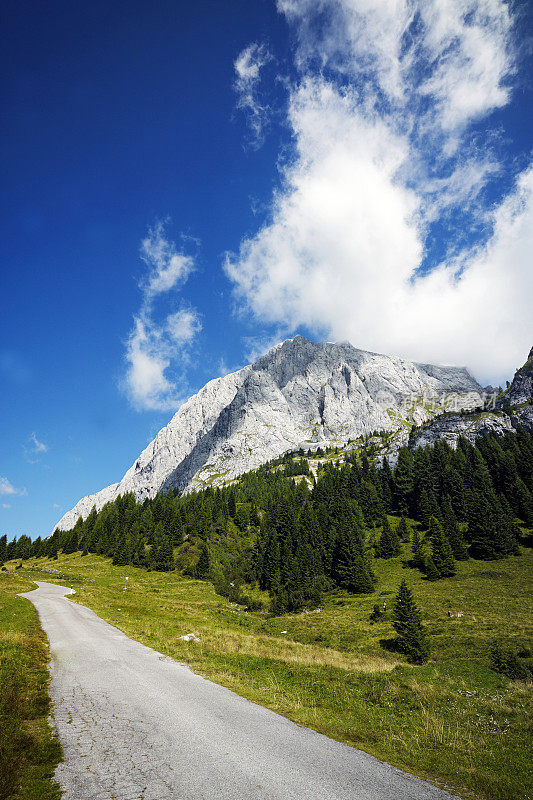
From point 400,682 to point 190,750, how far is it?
1614cm

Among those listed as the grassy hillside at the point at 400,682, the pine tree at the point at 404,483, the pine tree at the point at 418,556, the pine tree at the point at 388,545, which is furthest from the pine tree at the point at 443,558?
the pine tree at the point at 404,483

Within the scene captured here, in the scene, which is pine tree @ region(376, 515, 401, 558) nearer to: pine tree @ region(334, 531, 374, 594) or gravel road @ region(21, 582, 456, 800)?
pine tree @ region(334, 531, 374, 594)

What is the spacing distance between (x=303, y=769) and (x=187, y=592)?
6858 centimetres

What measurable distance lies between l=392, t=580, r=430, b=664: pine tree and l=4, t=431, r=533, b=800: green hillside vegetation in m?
0.16

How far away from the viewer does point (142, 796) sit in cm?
680

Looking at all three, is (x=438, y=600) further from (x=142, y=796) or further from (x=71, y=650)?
(x=142, y=796)

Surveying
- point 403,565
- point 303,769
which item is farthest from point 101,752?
point 403,565

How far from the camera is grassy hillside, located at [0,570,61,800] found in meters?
6.87

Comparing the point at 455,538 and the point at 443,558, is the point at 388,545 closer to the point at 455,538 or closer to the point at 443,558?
the point at 455,538

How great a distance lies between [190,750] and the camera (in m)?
9.00

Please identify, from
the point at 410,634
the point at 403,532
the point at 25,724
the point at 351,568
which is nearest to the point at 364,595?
the point at 351,568

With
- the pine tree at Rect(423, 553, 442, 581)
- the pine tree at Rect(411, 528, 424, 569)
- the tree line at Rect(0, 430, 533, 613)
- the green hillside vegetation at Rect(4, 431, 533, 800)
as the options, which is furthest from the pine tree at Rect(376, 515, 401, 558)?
the pine tree at Rect(423, 553, 442, 581)

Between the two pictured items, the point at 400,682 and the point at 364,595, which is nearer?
the point at 400,682

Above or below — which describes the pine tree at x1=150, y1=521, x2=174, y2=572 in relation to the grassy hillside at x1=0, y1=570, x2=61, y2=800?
below
